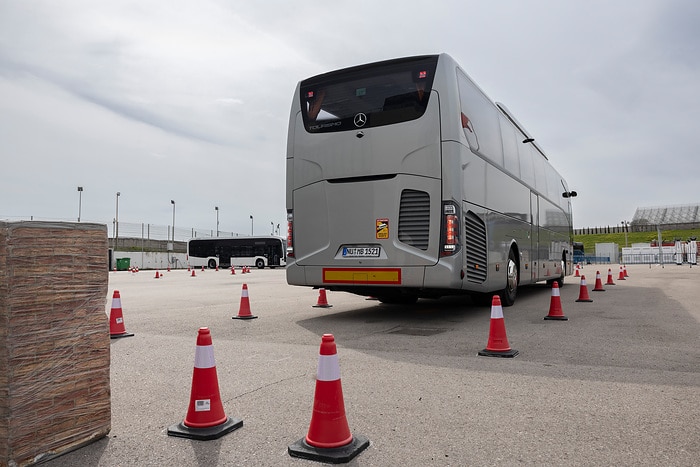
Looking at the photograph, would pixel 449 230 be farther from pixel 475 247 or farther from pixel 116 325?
pixel 116 325

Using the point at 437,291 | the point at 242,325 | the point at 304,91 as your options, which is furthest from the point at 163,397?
the point at 304,91

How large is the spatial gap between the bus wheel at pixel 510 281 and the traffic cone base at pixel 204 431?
789 cm

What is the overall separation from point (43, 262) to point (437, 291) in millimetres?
6354

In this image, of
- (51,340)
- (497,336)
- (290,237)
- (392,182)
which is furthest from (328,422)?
(290,237)

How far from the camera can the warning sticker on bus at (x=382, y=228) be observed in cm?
816

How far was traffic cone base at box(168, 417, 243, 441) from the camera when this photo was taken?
11.2 feet

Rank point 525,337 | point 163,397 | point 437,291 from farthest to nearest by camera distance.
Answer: point 437,291 → point 525,337 → point 163,397

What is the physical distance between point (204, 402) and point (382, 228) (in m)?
5.00

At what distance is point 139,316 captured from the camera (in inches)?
400

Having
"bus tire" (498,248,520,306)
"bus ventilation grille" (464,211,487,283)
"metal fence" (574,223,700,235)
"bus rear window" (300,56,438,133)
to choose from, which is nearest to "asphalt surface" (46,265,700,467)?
"bus ventilation grille" (464,211,487,283)

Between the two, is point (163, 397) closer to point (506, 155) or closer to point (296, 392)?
point (296, 392)

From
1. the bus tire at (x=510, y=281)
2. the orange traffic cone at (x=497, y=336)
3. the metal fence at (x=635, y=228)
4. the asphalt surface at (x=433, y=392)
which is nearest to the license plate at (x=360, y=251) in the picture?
the asphalt surface at (x=433, y=392)

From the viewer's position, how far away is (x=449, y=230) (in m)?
7.88

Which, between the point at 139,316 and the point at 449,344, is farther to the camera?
the point at 139,316
